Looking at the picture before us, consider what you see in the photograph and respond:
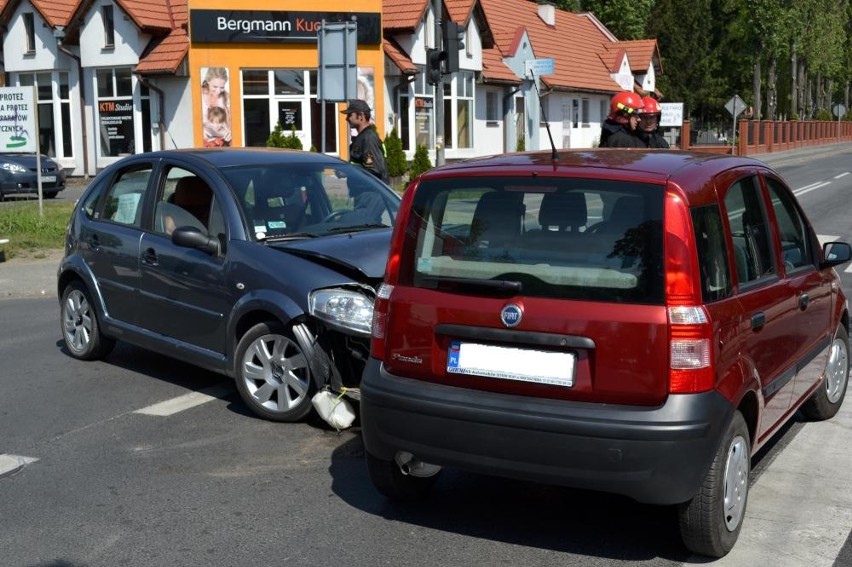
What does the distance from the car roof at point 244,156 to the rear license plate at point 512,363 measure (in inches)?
139

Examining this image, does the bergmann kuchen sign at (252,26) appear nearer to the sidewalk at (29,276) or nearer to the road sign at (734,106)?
the sidewalk at (29,276)

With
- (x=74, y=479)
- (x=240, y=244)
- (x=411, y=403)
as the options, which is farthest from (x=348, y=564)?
(x=240, y=244)

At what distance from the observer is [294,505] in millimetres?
5336

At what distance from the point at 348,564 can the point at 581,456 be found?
112 centimetres

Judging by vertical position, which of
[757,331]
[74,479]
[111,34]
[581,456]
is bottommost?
[74,479]

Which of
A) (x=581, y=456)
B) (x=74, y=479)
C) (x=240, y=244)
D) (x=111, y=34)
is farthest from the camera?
(x=111, y=34)

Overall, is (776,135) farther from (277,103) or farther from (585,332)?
(585,332)

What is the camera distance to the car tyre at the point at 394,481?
16.8ft

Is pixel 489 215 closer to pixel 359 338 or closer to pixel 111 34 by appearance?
pixel 359 338

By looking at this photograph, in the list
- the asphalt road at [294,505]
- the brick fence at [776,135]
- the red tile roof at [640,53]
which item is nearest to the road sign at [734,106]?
Result: the brick fence at [776,135]

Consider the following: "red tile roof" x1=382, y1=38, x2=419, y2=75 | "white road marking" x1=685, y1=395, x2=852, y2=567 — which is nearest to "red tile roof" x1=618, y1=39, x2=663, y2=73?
"red tile roof" x1=382, y1=38, x2=419, y2=75

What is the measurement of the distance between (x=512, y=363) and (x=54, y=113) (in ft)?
110

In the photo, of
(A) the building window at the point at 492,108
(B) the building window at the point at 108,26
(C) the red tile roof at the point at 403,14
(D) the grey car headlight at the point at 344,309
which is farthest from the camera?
(A) the building window at the point at 492,108

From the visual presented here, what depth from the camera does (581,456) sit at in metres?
4.29
